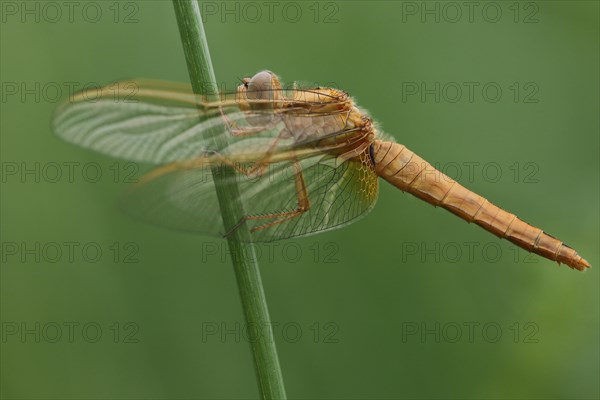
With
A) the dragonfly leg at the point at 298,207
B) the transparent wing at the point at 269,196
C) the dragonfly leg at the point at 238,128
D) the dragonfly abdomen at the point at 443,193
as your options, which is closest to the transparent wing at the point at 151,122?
the dragonfly leg at the point at 238,128

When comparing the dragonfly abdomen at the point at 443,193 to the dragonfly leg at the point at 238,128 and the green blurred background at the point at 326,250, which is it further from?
the dragonfly leg at the point at 238,128

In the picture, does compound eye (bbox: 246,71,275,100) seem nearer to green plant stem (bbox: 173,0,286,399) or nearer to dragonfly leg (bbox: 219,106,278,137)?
dragonfly leg (bbox: 219,106,278,137)

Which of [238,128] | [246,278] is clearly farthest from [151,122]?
[246,278]

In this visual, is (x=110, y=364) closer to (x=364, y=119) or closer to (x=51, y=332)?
(x=51, y=332)

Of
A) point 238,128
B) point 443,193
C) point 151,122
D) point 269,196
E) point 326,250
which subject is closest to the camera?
point 151,122

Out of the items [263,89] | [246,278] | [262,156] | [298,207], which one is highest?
[263,89]

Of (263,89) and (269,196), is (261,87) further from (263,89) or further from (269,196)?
(269,196)

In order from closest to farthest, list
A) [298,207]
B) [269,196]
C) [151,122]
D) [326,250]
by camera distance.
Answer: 1. [151,122]
2. [269,196]
3. [298,207]
4. [326,250]
